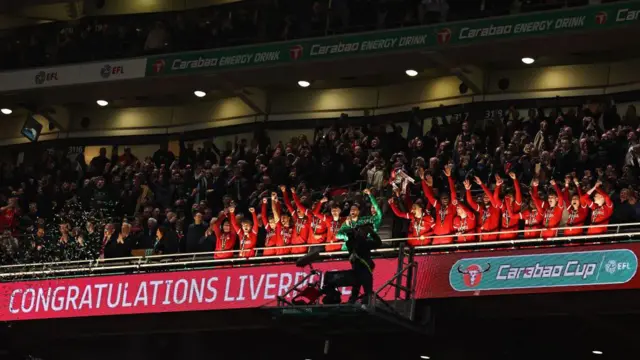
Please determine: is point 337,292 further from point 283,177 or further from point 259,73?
point 259,73

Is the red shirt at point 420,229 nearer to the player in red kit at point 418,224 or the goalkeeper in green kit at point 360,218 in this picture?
the player in red kit at point 418,224

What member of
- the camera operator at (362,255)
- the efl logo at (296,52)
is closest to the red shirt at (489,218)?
the camera operator at (362,255)

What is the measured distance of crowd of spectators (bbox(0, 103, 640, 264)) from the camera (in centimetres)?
2003

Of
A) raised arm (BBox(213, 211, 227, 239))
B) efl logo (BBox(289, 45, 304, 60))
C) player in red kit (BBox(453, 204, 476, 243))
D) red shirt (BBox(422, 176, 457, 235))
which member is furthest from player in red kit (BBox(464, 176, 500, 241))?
efl logo (BBox(289, 45, 304, 60))

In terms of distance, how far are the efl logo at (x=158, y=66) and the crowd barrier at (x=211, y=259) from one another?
641 cm

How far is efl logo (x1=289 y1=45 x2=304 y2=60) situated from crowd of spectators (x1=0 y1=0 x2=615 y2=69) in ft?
1.59

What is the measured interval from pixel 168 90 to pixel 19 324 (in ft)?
26.7

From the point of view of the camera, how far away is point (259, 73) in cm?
2870

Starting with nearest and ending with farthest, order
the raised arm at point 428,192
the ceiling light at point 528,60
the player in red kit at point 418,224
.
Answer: the player in red kit at point 418,224 < the raised arm at point 428,192 < the ceiling light at point 528,60

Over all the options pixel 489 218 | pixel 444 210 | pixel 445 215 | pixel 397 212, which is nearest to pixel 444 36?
pixel 397 212

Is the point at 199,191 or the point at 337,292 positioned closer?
the point at 337,292

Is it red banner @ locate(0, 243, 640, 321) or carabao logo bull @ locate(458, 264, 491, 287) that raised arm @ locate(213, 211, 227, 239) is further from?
carabao logo bull @ locate(458, 264, 491, 287)

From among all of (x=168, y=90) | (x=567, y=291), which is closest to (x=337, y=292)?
(x=567, y=291)

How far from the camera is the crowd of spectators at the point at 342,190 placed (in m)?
20.0
